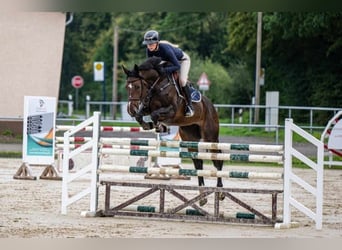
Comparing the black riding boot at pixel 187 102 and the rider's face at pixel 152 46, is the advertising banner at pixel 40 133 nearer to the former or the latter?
the black riding boot at pixel 187 102

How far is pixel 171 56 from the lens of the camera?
9.67m

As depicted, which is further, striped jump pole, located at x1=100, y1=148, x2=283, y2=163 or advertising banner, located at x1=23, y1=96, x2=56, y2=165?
advertising banner, located at x1=23, y1=96, x2=56, y2=165

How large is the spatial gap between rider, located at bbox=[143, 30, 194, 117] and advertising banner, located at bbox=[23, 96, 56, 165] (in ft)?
13.1

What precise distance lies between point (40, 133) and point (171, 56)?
4.56 m

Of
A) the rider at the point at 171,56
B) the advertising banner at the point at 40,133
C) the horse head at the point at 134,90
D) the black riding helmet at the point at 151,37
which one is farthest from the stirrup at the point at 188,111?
the advertising banner at the point at 40,133

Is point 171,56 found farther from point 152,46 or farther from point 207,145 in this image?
point 207,145

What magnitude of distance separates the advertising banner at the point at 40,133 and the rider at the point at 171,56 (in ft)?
13.1

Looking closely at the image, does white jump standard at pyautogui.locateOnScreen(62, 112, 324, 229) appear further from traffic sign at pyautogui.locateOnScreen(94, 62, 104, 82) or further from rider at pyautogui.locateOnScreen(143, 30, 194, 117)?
traffic sign at pyautogui.locateOnScreen(94, 62, 104, 82)

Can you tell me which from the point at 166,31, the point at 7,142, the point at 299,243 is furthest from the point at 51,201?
the point at 166,31

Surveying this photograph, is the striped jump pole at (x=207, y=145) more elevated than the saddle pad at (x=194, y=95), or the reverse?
the saddle pad at (x=194, y=95)

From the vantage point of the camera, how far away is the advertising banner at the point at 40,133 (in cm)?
1360

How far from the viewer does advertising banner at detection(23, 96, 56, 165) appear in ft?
44.6

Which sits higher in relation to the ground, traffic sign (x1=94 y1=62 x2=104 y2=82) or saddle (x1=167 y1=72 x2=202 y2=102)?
traffic sign (x1=94 y1=62 x2=104 y2=82)

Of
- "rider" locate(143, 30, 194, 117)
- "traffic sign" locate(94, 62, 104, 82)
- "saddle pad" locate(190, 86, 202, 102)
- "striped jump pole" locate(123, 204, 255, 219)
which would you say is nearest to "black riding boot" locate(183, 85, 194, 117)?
"rider" locate(143, 30, 194, 117)
